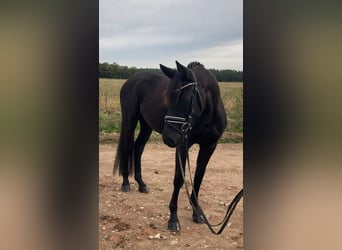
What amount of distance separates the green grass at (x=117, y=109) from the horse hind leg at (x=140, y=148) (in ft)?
1.45

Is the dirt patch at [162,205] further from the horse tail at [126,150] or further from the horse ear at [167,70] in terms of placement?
the horse ear at [167,70]

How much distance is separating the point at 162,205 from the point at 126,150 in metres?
0.60

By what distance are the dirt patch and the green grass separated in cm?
6

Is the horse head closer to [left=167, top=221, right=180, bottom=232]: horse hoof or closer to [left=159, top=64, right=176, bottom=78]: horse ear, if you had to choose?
[left=159, top=64, right=176, bottom=78]: horse ear

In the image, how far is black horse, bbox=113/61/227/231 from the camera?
4.92 ft

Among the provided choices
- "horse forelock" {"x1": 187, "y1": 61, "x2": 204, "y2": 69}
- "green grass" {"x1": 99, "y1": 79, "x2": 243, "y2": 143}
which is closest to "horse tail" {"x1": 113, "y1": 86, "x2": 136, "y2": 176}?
"green grass" {"x1": 99, "y1": 79, "x2": 243, "y2": 143}
